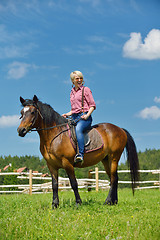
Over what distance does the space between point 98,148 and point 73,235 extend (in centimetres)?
288

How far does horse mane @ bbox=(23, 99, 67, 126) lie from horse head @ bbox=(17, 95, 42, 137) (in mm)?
11

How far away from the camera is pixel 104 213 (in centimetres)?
574

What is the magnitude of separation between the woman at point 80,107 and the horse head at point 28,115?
0.91 metres

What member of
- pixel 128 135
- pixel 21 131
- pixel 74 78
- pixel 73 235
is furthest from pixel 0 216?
pixel 128 135

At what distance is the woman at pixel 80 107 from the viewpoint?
6328mm

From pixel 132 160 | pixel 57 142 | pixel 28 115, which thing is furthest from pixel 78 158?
pixel 132 160

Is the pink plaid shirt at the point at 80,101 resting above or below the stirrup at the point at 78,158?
above

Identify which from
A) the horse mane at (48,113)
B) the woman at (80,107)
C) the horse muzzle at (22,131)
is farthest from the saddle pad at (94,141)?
the horse muzzle at (22,131)

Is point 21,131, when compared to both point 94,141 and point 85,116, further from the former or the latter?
point 94,141

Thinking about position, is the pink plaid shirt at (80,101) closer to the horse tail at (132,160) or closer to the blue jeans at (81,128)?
the blue jeans at (81,128)

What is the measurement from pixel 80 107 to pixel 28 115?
1249mm

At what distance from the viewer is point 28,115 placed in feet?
19.8

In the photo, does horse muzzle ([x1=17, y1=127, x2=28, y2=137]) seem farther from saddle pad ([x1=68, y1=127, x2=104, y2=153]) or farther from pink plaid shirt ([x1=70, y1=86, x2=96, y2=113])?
pink plaid shirt ([x1=70, y1=86, x2=96, y2=113])

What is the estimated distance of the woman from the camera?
6.33 meters
